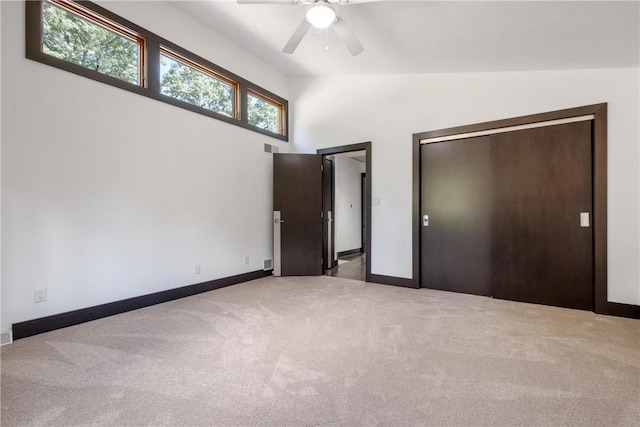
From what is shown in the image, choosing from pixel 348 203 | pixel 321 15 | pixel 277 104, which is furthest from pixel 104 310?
pixel 348 203

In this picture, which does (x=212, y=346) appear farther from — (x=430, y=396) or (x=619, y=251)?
(x=619, y=251)

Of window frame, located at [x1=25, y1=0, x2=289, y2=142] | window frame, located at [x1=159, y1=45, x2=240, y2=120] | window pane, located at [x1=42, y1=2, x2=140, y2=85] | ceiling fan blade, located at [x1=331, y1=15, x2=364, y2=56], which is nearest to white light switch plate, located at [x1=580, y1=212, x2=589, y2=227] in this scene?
ceiling fan blade, located at [x1=331, y1=15, x2=364, y2=56]

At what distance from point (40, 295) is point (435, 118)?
16.0 feet

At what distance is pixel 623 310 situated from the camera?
3.22m

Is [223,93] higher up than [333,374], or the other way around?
[223,93]

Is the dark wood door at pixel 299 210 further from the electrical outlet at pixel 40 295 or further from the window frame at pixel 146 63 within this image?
the electrical outlet at pixel 40 295

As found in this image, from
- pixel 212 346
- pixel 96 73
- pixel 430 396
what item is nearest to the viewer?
pixel 430 396

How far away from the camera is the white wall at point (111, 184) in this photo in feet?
8.74

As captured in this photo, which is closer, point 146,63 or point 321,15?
point 321,15

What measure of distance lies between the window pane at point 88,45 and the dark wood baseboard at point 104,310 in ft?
7.90

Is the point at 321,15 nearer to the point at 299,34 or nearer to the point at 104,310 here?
the point at 299,34

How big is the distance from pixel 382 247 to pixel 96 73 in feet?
13.5

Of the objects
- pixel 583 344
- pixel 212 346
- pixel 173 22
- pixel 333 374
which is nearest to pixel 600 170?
pixel 583 344

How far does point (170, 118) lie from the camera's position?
3.85m
